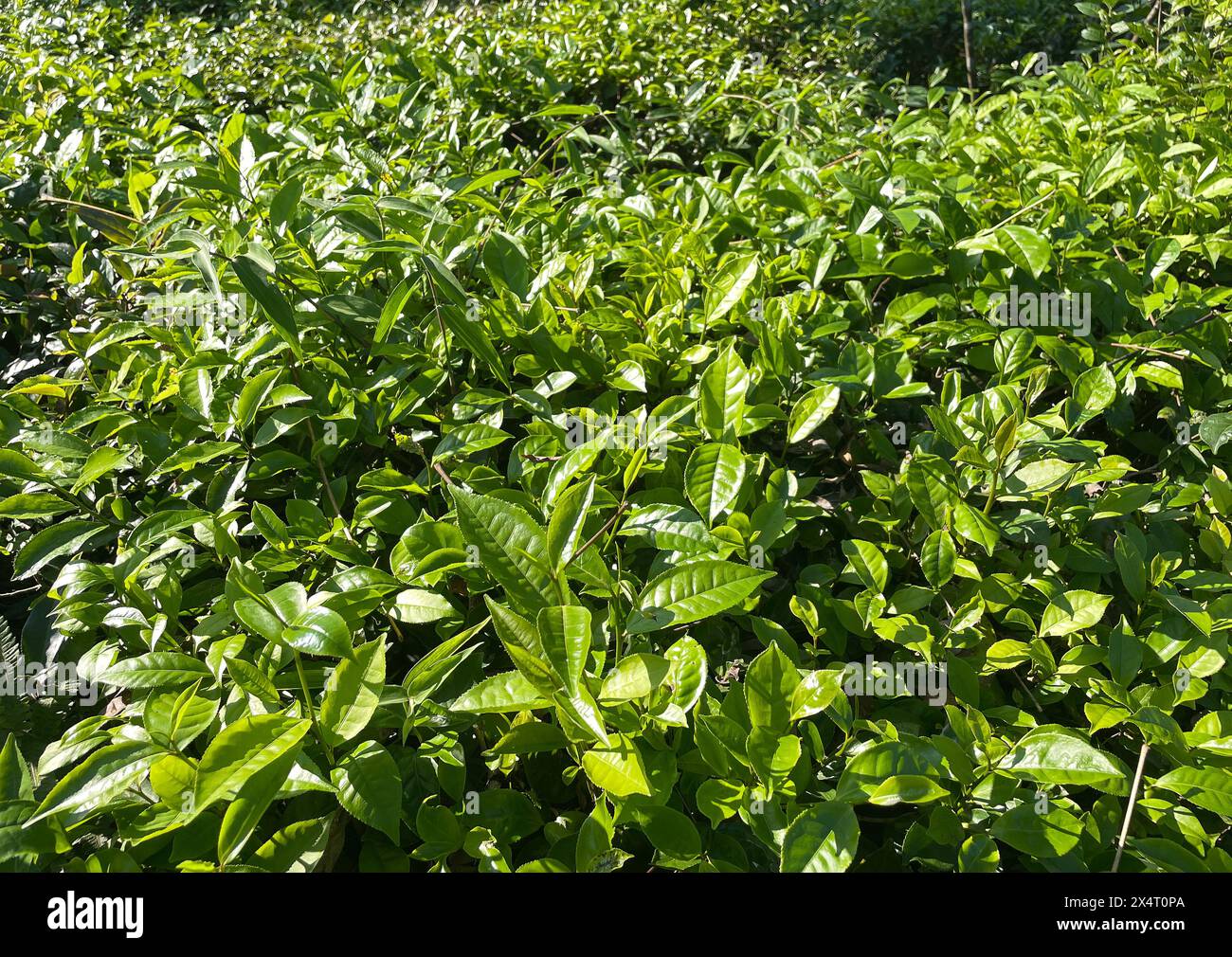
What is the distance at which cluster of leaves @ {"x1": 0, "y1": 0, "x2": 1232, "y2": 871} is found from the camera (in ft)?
4.20

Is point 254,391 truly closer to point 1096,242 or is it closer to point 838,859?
point 838,859

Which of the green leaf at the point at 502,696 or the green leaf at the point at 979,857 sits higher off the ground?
the green leaf at the point at 502,696

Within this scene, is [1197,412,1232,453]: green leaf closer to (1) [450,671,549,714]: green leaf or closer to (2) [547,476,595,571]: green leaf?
(2) [547,476,595,571]: green leaf

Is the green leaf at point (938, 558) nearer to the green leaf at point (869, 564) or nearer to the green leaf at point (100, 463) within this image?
the green leaf at point (869, 564)

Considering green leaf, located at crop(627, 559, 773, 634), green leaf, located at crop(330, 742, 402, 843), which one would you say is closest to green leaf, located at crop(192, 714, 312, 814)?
green leaf, located at crop(330, 742, 402, 843)

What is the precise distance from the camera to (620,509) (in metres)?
1.54

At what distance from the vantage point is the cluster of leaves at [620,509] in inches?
50.4

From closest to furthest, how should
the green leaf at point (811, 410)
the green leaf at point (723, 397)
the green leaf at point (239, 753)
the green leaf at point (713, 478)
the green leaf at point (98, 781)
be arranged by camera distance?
the green leaf at point (239, 753)
the green leaf at point (98, 781)
the green leaf at point (713, 478)
the green leaf at point (723, 397)
the green leaf at point (811, 410)

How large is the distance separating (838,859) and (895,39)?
721cm

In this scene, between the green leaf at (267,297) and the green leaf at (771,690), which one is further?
the green leaf at (267,297)

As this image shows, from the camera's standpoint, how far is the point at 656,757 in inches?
50.6

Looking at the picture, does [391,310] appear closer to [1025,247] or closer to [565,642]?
[565,642]

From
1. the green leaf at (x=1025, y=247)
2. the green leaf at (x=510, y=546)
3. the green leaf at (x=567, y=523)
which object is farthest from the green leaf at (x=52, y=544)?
the green leaf at (x=1025, y=247)

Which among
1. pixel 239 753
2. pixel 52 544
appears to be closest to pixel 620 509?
pixel 239 753
